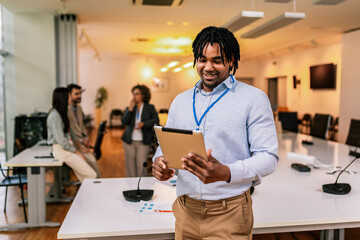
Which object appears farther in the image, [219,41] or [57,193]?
[57,193]

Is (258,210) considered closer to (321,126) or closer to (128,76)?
(321,126)

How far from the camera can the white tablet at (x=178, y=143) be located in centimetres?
114

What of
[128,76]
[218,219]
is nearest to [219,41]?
[218,219]

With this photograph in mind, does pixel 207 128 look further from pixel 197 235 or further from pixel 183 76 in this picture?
pixel 183 76

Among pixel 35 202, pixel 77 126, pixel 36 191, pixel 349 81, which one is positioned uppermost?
pixel 349 81

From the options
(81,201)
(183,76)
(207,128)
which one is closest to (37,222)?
(81,201)

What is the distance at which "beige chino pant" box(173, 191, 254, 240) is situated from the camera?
4.50 feet

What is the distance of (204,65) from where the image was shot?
55.1 inches

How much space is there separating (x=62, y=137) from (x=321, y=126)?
4.45 metres

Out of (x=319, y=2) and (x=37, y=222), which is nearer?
(x=37, y=222)

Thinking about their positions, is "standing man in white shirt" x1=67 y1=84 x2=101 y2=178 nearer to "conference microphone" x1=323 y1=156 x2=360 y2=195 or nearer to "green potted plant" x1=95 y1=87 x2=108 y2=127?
"conference microphone" x1=323 y1=156 x2=360 y2=195

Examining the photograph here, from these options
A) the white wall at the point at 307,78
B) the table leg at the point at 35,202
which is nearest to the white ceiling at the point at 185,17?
the white wall at the point at 307,78

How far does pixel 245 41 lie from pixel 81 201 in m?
9.20

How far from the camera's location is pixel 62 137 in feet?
13.6
